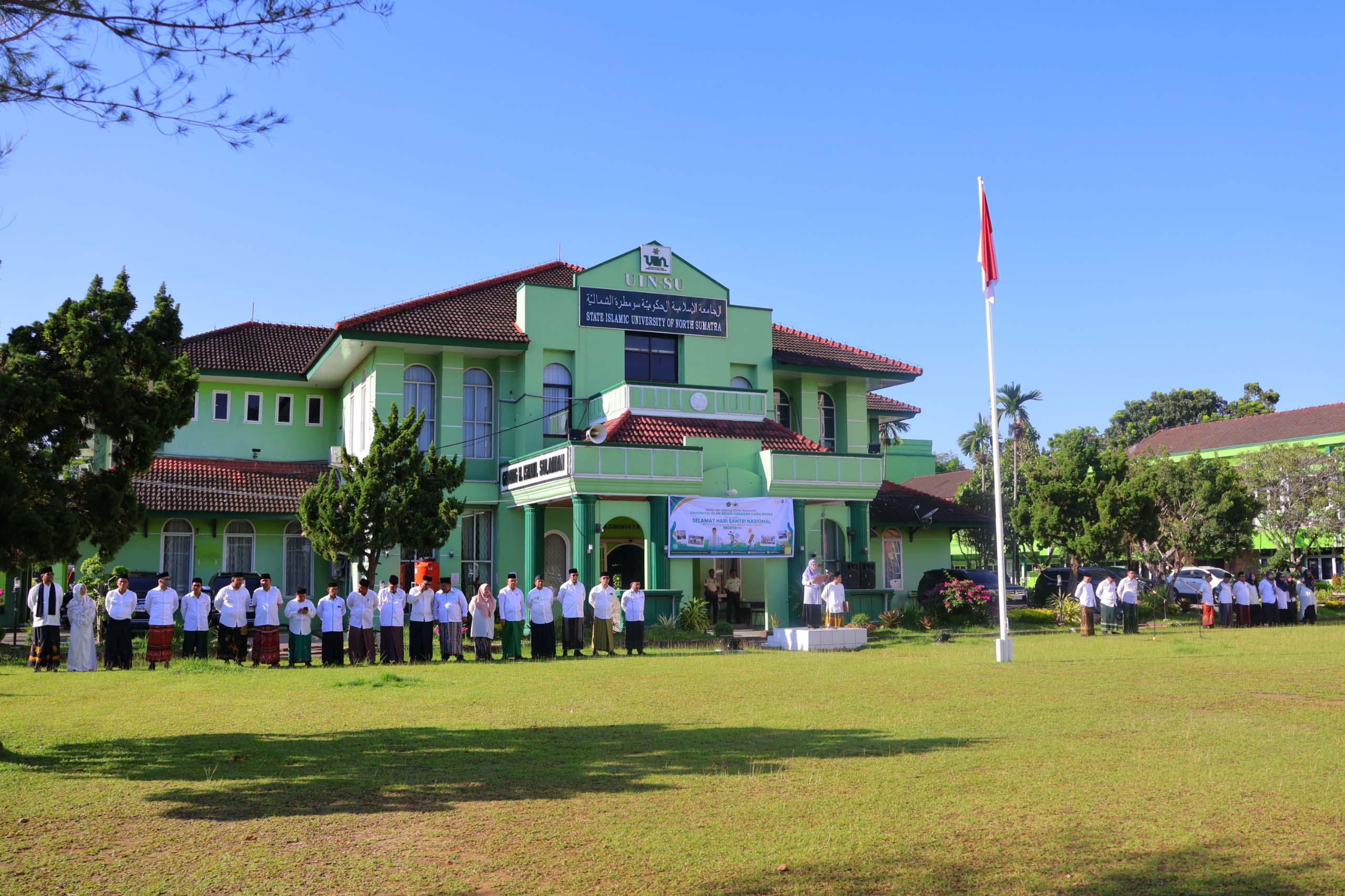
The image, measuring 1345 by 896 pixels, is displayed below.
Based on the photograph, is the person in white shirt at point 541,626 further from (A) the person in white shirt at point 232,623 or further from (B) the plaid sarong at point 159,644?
(B) the plaid sarong at point 159,644

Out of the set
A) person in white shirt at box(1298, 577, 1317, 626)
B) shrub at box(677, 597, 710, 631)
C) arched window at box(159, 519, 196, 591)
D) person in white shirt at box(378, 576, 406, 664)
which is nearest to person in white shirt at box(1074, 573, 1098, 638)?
shrub at box(677, 597, 710, 631)

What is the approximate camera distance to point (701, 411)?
96.1 ft

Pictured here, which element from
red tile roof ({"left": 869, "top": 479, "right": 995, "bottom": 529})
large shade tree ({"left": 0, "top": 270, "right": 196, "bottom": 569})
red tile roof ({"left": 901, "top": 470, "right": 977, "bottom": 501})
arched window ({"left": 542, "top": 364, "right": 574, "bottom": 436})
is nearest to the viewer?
large shade tree ({"left": 0, "top": 270, "right": 196, "bottom": 569})

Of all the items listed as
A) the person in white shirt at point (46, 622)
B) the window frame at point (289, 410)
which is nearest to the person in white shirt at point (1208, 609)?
the person in white shirt at point (46, 622)

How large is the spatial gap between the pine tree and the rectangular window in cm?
930

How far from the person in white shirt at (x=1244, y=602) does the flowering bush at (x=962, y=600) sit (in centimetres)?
796

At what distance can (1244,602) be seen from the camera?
30719 millimetres

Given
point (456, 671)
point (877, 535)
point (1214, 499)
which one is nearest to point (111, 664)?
point (456, 671)

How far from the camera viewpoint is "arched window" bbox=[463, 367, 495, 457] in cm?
3053

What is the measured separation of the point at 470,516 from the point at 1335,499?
114 feet

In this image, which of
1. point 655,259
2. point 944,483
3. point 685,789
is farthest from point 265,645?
point 944,483

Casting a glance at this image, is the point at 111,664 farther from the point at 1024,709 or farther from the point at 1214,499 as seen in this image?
the point at 1214,499

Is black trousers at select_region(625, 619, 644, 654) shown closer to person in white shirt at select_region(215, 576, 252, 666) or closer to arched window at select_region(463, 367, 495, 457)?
person in white shirt at select_region(215, 576, 252, 666)

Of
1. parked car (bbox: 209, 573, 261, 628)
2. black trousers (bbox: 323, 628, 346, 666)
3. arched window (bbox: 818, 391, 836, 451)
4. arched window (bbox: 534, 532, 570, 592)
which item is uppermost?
arched window (bbox: 818, 391, 836, 451)
